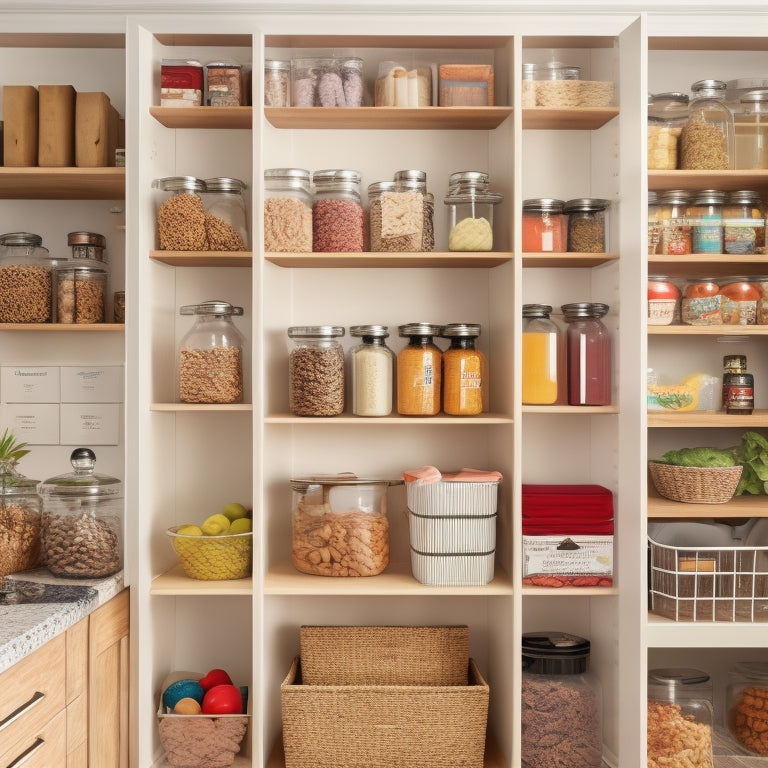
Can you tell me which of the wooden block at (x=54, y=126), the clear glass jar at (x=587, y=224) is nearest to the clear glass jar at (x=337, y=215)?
the clear glass jar at (x=587, y=224)

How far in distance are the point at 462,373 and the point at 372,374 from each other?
27 centimetres

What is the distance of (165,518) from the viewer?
7.95ft

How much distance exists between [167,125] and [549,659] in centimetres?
203

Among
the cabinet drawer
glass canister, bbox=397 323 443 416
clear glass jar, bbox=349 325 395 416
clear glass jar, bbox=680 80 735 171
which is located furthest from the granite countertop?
clear glass jar, bbox=680 80 735 171

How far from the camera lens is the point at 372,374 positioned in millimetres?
2287

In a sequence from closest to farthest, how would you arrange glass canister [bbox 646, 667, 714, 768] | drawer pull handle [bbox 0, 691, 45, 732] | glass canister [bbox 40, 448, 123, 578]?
drawer pull handle [bbox 0, 691, 45, 732], glass canister [bbox 40, 448, 123, 578], glass canister [bbox 646, 667, 714, 768]

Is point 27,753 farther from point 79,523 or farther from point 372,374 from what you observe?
point 372,374

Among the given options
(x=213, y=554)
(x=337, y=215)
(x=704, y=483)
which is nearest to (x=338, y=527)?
(x=213, y=554)

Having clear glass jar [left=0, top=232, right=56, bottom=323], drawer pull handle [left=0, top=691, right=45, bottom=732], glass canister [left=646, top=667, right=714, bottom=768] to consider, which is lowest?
glass canister [left=646, top=667, right=714, bottom=768]

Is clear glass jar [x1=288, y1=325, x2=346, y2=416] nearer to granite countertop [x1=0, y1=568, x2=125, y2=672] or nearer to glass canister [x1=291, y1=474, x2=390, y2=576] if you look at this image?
glass canister [x1=291, y1=474, x2=390, y2=576]

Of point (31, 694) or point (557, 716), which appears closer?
point (31, 694)

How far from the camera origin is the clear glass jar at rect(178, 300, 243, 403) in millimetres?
2264

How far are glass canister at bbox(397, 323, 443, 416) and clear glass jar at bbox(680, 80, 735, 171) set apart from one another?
3.04 ft

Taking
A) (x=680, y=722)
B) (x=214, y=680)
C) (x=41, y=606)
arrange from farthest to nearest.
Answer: (x=214, y=680) → (x=680, y=722) → (x=41, y=606)
